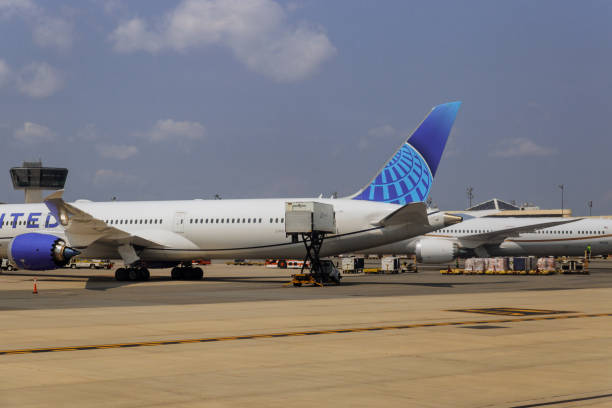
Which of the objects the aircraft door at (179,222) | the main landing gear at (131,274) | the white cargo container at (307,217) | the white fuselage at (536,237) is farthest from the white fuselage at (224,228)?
the white fuselage at (536,237)

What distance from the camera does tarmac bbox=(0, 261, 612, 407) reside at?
10.4 metres

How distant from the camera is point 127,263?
42.7m

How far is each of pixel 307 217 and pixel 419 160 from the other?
7.35 metres

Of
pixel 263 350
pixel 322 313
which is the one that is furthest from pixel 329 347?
pixel 322 313

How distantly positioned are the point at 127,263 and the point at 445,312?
24.2 meters

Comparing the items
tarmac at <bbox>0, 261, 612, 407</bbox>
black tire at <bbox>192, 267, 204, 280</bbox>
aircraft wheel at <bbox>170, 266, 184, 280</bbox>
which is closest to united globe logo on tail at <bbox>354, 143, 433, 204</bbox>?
black tire at <bbox>192, 267, 204, 280</bbox>

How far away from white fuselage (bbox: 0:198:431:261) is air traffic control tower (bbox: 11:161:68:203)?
340 ft

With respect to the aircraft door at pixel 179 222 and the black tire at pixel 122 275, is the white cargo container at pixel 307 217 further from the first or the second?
the black tire at pixel 122 275

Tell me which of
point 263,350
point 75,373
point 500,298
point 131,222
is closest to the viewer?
point 75,373

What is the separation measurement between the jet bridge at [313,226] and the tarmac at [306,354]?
11412 mm

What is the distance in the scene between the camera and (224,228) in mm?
41969

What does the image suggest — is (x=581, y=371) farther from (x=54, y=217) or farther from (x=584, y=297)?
(x=54, y=217)

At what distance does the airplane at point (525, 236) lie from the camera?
213 feet

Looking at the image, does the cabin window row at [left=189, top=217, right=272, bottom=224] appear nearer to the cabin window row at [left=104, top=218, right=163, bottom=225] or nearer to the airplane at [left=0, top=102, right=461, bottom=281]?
the airplane at [left=0, top=102, right=461, bottom=281]
